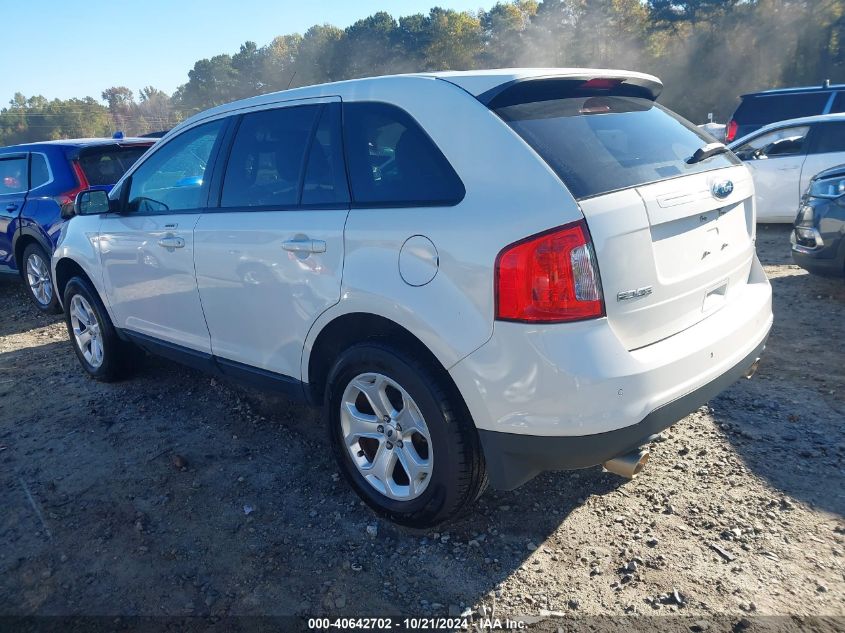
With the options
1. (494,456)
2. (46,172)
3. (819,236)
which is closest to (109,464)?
(494,456)

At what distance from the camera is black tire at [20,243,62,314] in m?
6.75

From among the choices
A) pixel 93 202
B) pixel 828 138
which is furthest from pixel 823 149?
pixel 93 202

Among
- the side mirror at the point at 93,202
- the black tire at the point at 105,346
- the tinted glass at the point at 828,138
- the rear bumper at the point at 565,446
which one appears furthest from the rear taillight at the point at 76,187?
the tinted glass at the point at 828,138

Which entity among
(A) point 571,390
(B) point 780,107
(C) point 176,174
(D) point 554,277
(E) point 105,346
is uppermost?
(C) point 176,174

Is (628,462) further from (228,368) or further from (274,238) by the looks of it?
(228,368)

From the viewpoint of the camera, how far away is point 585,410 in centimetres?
213

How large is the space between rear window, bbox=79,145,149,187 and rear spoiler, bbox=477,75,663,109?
17.9 feet

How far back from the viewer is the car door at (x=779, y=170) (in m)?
8.23

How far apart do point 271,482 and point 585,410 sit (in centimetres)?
181

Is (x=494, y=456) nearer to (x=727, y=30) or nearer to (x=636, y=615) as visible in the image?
(x=636, y=615)

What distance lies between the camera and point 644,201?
2.28 m

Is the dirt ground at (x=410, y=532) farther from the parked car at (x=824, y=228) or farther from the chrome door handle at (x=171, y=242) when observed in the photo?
the parked car at (x=824, y=228)

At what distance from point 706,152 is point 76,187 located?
236 inches

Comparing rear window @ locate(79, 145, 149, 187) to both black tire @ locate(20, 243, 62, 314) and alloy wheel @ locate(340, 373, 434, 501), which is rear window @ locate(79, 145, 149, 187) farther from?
alloy wheel @ locate(340, 373, 434, 501)
